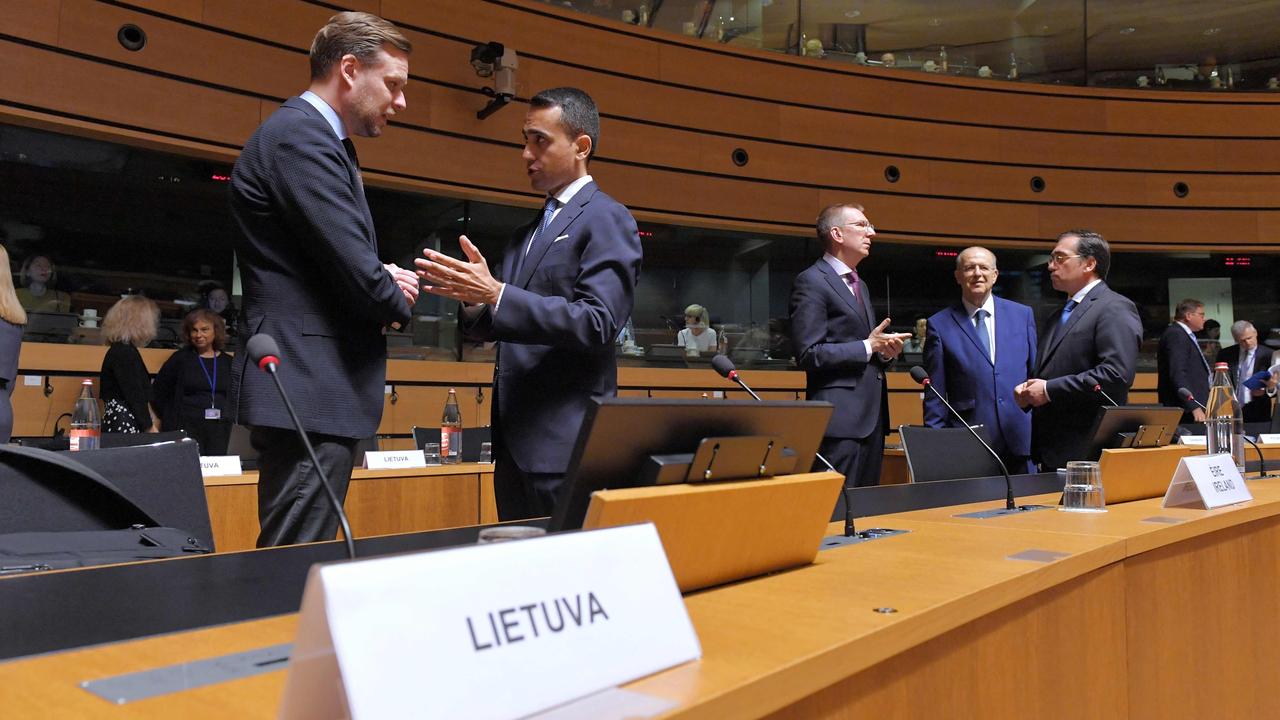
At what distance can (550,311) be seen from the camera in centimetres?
175

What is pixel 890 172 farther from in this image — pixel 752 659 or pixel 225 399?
pixel 752 659

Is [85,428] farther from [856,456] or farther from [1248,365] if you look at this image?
[1248,365]

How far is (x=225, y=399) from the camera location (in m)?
4.50

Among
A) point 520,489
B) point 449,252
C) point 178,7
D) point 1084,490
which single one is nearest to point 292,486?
point 520,489

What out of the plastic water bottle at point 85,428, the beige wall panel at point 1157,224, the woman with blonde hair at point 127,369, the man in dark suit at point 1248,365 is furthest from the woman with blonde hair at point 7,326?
the man in dark suit at point 1248,365

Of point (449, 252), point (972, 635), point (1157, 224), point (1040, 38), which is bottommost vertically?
point (972, 635)

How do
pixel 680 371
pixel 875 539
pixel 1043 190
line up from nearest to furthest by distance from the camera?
pixel 875 539 → pixel 680 371 → pixel 1043 190

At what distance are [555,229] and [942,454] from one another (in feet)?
4.67

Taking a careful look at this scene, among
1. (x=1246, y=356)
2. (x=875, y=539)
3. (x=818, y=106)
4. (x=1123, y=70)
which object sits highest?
(x=1123, y=70)

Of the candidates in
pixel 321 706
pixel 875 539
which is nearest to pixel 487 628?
pixel 321 706

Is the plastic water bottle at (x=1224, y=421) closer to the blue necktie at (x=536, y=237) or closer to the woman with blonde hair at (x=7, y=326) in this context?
the blue necktie at (x=536, y=237)

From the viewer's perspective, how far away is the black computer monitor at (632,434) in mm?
975

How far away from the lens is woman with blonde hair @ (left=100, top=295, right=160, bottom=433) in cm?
423

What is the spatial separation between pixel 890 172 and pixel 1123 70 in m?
2.26
